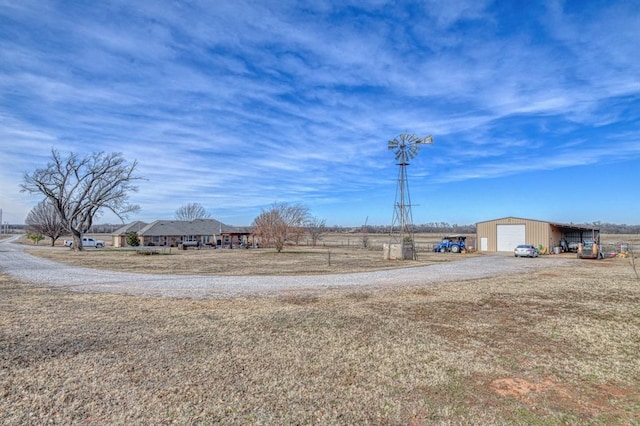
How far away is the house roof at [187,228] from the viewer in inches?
2285

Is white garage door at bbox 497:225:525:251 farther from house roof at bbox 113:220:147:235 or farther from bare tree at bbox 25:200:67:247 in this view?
bare tree at bbox 25:200:67:247

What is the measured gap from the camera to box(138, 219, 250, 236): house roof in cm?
5803

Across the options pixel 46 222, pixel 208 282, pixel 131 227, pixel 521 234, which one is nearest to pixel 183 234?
pixel 131 227

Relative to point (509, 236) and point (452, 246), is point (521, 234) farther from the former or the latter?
point (452, 246)

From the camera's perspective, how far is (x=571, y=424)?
11.6ft

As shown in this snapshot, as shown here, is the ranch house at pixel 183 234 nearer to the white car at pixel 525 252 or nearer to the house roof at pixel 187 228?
the house roof at pixel 187 228

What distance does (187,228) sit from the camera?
60.1m

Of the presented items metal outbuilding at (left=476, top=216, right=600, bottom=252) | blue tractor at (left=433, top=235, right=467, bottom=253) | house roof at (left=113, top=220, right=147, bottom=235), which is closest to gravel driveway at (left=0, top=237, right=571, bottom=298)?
blue tractor at (left=433, top=235, right=467, bottom=253)

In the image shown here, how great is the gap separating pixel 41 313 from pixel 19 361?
336cm

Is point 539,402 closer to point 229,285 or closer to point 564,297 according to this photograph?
point 564,297

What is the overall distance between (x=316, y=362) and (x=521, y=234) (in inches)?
1480

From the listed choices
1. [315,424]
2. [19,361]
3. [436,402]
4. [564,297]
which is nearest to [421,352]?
[436,402]

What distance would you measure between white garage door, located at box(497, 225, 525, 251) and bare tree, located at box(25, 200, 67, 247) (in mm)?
59411

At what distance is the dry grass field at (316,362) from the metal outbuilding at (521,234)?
29714 millimetres
